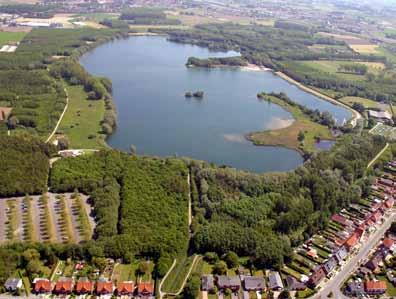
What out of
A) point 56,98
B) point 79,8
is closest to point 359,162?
point 56,98

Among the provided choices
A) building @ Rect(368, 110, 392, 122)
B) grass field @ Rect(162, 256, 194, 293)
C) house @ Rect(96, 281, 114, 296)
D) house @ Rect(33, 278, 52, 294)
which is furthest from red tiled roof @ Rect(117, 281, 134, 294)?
building @ Rect(368, 110, 392, 122)

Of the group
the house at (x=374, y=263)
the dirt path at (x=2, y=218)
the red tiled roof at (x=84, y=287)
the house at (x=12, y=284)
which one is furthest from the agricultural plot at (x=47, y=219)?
the house at (x=374, y=263)

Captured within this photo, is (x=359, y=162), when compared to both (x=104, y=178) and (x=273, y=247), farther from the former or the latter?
(x=104, y=178)

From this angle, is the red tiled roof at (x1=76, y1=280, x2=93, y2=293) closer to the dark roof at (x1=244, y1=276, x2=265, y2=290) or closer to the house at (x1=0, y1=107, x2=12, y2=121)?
the dark roof at (x1=244, y1=276, x2=265, y2=290)

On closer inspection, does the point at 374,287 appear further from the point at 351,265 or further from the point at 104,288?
the point at 104,288

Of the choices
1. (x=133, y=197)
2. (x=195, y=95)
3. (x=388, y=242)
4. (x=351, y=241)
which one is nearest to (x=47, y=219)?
(x=133, y=197)

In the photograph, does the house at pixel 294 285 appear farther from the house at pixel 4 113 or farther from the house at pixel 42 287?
the house at pixel 4 113
